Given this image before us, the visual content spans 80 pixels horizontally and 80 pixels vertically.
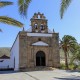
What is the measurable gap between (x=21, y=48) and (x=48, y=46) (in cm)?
464

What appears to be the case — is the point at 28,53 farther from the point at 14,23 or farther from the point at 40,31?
the point at 14,23

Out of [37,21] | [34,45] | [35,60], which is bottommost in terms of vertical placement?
[35,60]

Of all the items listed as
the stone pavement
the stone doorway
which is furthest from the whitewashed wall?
the stone pavement

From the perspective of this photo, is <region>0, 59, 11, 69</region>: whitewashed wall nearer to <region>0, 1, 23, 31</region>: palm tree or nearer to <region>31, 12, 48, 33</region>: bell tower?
<region>31, 12, 48, 33</region>: bell tower

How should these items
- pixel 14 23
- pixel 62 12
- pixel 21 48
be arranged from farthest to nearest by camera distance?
pixel 21 48 → pixel 14 23 → pixel 62 12

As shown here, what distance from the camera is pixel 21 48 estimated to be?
39.2 m

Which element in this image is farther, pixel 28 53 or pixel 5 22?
pixel 28 53

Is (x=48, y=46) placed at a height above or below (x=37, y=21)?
below

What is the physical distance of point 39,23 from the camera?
4122 centimetres

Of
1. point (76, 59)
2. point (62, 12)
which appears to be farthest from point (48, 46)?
point (62, 12)

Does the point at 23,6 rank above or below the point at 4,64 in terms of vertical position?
above

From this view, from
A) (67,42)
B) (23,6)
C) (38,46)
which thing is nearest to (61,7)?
(23,6)

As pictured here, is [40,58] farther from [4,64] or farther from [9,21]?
[9,21]

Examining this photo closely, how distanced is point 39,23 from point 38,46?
4005 mm
